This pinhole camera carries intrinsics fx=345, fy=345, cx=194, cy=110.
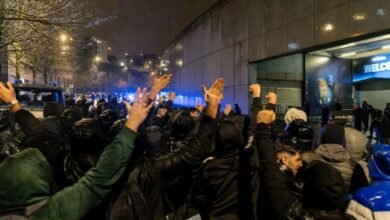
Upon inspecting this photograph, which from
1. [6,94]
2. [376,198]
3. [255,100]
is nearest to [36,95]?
[6,94]

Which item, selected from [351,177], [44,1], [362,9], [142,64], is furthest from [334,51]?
[142,64]

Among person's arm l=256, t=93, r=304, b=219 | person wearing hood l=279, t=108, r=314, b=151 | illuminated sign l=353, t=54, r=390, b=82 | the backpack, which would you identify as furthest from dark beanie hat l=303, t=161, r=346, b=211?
illuminated sign l=353, t=54, r=390, b=82

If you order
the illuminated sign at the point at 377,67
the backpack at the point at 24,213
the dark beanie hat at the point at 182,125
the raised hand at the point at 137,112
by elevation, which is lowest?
the backpack at the point at 24,213

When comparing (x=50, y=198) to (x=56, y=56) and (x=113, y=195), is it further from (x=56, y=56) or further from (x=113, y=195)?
(x=56, y=56)

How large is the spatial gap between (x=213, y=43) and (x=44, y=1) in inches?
609

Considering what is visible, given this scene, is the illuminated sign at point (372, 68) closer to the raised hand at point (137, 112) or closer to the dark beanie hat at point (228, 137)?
the dark beanie hat at point (228, 137)

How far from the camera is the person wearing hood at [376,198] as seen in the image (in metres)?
2.40

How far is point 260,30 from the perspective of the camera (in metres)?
18.9

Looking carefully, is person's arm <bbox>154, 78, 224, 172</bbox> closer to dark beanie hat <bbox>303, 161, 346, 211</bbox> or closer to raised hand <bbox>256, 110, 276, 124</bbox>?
raised hand <bbox>256, 110, 276, 124</bbox>

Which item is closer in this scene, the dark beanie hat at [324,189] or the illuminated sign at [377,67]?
the dark beanie hat at [324,189]

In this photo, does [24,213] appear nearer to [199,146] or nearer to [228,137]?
[199,146]

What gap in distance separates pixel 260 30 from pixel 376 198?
17326 millimetres

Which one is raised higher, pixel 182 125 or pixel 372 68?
pixel 372 68

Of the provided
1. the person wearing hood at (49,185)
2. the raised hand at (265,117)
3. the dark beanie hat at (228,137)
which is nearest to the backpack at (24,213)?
the person wearing hood at (49,185)
